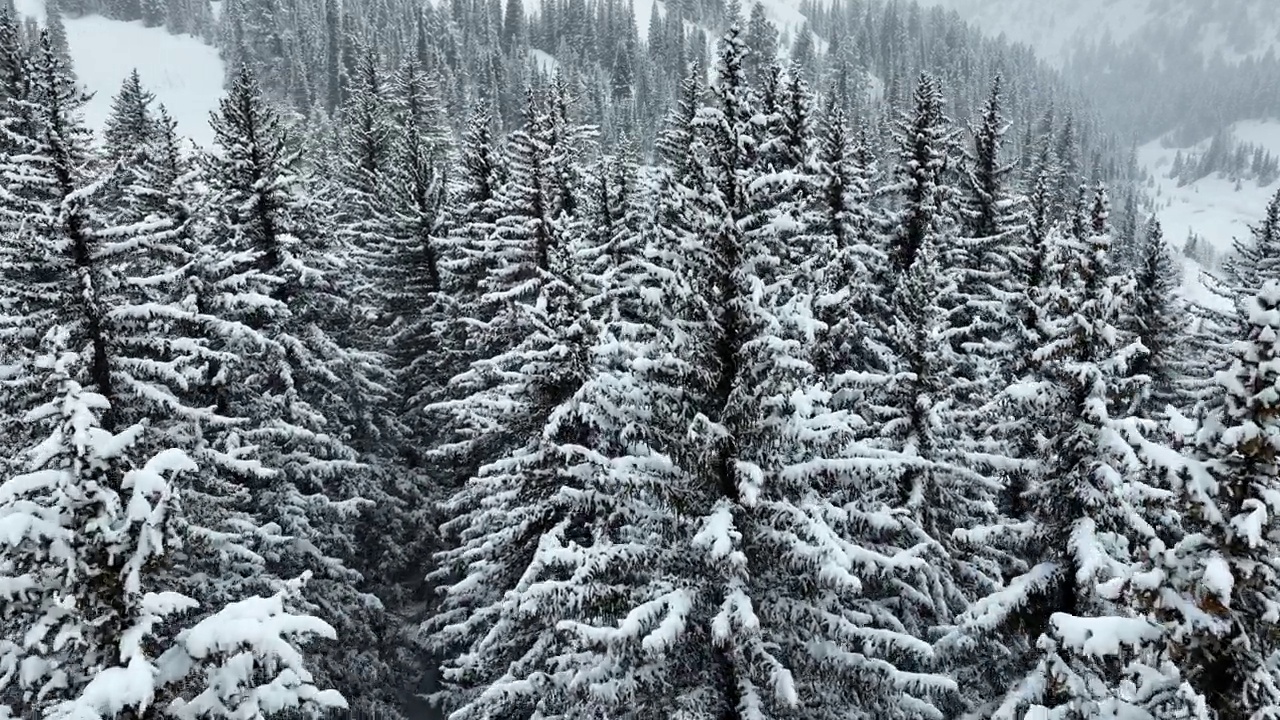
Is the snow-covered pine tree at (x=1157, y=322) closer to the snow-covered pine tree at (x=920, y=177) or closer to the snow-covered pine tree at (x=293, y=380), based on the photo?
the snow-covered pine tree at (x=920, y=177)

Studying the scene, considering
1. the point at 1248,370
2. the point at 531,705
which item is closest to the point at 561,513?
the point at 531,705

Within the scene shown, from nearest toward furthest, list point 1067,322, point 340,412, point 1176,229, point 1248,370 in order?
point 1248,370
point 1067,322
point 340,412
point 1176,229

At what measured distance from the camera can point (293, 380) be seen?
1878 cm

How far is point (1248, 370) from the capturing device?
8320 millimetres

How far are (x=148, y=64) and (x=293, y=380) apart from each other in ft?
428

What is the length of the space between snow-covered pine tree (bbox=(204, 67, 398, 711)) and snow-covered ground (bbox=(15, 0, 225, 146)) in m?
93.1

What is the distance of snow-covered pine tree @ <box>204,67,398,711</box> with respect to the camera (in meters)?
17.3

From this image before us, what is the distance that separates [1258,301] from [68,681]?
14.5 m

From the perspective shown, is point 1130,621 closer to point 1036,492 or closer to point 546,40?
point 1036,492

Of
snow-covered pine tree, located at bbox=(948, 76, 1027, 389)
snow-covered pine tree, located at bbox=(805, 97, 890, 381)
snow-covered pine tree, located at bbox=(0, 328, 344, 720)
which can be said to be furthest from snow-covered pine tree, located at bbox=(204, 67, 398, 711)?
snow-covered pine tree, located at bbox=(948, 76, 1027, 389)

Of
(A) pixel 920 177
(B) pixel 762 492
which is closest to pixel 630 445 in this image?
(B) pixel 762 492

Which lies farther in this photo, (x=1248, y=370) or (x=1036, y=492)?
(x=1036, y=492)

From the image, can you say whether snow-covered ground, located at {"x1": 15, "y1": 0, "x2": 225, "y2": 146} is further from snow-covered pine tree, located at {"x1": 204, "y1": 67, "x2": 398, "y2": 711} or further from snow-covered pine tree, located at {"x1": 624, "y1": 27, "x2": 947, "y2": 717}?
snow-covered pine tree, located at {"x1": 624, "y1": 27, "x2": 947, "y2": 717}

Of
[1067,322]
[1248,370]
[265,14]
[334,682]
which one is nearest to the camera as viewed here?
[1248,370]
